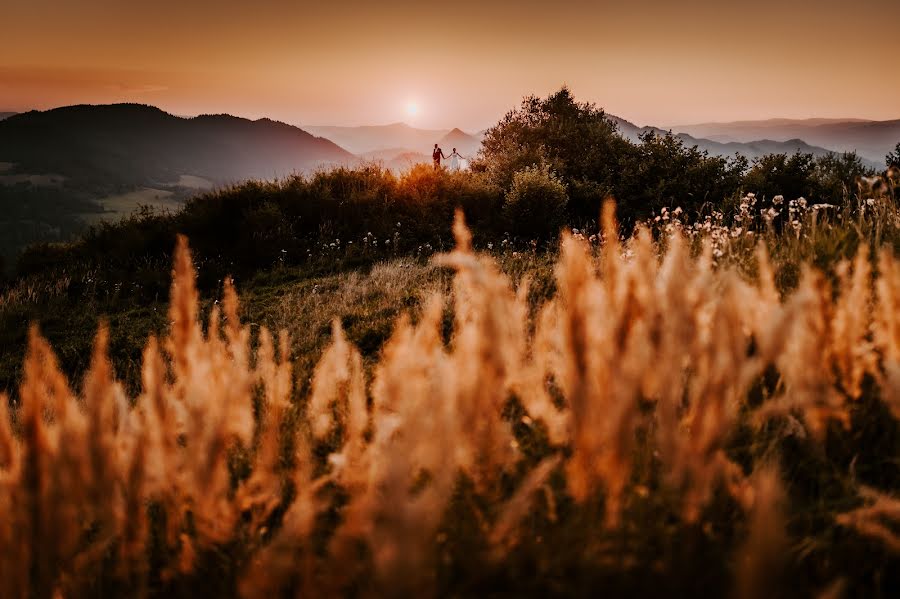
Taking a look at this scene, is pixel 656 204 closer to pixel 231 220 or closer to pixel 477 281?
pixel 231 220

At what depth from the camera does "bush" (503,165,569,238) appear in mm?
17164

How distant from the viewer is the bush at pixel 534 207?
56.3 ft

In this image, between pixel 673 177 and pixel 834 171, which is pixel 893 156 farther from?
pixel 673 177

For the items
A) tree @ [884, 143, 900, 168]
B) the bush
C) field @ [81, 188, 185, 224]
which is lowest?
the bush

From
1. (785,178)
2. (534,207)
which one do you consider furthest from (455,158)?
(785,178)

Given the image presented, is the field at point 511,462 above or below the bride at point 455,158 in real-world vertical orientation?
below

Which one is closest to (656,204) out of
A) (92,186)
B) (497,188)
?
(497,188)

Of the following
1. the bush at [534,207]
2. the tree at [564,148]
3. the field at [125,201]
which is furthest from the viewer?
the field at [125,201]

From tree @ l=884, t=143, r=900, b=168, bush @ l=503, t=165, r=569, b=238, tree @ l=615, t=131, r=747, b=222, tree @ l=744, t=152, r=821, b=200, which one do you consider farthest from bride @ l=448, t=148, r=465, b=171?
tree @ l=884, t=143, r=900, b=168

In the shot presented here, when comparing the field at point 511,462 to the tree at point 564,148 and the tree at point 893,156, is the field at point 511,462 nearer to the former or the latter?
the tree at point 564,148

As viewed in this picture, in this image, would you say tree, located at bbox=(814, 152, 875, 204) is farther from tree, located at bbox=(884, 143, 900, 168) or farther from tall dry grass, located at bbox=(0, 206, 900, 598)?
tall dry grass, located at bbox=(0, 206, 900, 598)

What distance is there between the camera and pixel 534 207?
17422mm

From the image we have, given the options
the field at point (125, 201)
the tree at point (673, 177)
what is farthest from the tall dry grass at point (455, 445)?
the field at point (125, 201)

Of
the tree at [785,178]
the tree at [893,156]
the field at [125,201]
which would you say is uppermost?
the field at [125,201]
